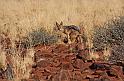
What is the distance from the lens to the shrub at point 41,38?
9383 mm

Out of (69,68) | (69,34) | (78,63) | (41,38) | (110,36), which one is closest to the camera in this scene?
(69,68)

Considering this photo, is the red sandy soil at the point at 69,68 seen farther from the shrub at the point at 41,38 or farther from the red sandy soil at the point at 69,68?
the shrub at the point at 41,38

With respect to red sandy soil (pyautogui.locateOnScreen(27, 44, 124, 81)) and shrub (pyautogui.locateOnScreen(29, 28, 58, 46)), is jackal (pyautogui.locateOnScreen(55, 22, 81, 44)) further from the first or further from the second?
red sandy soil (pyautogui.locateOnScreen(27, 44, 124, 81))

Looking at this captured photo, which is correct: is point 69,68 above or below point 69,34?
below

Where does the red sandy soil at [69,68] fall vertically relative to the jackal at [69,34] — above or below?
below

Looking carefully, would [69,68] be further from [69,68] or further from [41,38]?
[41,38]

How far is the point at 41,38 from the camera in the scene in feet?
30.9

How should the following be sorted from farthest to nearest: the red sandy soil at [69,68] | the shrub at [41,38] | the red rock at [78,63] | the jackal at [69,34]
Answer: the jackal at [69,34] → the shrub at [41,38] → the red rock at [78,63] → the red sandy soil at [69,68]

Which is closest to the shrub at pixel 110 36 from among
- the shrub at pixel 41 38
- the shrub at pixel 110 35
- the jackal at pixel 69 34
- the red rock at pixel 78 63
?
the shrub at pixel 110 35

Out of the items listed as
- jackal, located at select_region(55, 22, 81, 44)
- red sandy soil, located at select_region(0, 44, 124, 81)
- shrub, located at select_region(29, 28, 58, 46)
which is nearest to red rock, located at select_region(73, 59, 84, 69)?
red sandy soil, located at select_region(0, 44, 124, 81)

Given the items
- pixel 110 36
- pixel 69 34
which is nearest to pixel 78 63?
pixel 110 36

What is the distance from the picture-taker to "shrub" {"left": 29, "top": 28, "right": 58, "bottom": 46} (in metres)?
9.38

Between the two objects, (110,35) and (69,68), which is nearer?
(69,68)

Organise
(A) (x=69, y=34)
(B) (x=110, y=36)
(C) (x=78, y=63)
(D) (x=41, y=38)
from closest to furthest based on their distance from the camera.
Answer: (C) (x=78, y=63)
(B) (x=110, y=36)
(D) (x=41, y=38)
(A) (x=69, y=34)
